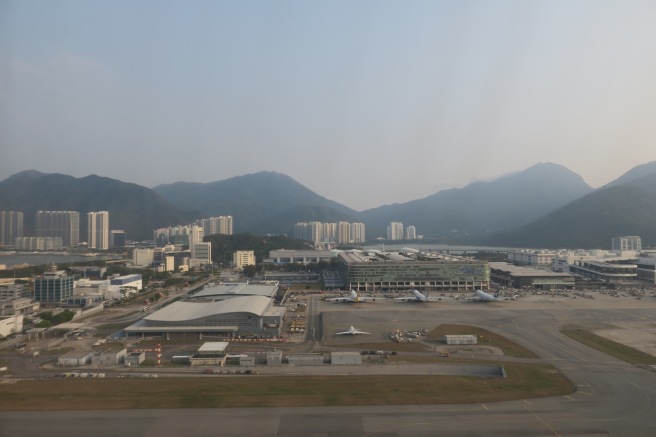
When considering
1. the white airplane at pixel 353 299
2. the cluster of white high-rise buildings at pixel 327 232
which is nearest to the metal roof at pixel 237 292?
the white airplane at pixel 353 299

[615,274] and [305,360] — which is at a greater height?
[615,274]

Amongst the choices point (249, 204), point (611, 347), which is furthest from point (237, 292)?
point (249, 204)

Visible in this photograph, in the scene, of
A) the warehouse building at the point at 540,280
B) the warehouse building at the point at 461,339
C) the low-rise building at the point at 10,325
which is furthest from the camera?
the warehouse building at the point at 540,280

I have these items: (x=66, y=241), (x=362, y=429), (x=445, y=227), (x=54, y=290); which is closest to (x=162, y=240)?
(x=66, y=241)

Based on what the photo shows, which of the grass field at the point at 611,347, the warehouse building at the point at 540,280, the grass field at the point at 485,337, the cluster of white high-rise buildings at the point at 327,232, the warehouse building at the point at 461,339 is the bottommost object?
the grass field at the point at 485,337

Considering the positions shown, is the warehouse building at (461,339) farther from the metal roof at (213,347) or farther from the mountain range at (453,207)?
the mountain range at (453,207)

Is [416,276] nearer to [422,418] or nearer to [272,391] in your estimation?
[272,391]

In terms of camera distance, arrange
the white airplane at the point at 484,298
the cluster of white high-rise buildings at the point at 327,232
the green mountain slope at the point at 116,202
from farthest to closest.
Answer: the green mountain slope at the point at 116,202 → the cluster of white high-rise buildings at the point at 327,232 → the white airplane at the point at 484,298

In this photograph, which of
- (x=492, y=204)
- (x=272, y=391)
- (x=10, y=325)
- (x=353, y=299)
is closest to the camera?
(x=272, y=391)

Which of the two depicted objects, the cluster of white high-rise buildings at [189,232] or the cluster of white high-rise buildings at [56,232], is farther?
the cluster of white high-rise buildings at [189,232]
